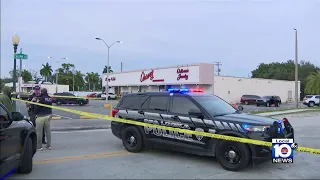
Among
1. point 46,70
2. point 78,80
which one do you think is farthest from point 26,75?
point 78,80

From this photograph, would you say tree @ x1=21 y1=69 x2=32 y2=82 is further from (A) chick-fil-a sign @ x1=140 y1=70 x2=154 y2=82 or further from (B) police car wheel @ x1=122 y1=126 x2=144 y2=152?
(B) police car wheel @ x1=122 y1=126 x2=144 y2=152

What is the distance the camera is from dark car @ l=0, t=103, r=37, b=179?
5391 millimetres

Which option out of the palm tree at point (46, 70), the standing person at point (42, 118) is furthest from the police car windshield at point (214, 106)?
the palm tree at point (46, 70)

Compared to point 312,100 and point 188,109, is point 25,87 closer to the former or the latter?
point 312,100

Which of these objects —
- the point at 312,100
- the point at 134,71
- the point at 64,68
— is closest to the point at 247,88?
the point at 312,100

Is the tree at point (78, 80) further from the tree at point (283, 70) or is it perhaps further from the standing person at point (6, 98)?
the standing person at point (6, 98)

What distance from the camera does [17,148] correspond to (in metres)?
5.94

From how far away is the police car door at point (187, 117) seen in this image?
751 cm

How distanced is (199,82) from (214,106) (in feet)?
127

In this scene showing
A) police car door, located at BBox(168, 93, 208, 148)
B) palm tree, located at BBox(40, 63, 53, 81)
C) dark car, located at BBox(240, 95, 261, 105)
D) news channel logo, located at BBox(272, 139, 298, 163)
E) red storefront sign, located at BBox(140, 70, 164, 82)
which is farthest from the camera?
palm tree, located at BBox(40, 63, 53, 81)

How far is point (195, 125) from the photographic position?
7598mm

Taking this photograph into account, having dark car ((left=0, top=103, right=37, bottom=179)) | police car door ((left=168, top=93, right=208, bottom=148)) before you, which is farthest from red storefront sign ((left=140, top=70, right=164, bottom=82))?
dark car ((left=0, top=103, right=37, bottom=179))

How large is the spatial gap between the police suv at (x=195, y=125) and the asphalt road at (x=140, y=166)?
0.32 metres

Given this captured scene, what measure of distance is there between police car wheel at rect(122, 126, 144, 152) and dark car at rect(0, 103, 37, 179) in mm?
2654
